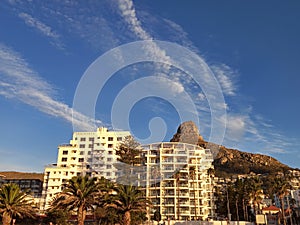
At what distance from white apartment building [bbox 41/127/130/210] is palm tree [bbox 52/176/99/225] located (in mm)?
35367

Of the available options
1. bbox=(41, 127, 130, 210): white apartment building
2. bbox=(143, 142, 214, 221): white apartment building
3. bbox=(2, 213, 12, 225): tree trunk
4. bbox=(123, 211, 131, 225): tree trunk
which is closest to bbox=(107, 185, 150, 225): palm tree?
bbox=(123, 211, 131, 225): tree trunk

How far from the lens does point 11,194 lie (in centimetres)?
3155

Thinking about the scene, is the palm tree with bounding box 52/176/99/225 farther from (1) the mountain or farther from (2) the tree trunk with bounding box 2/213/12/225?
(1) the mountain

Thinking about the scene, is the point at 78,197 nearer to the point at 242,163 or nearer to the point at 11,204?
the point at 11,204

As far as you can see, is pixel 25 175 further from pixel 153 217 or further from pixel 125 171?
pixel 153 217

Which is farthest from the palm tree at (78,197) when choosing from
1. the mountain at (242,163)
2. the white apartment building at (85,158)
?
the mountain at (242,163)

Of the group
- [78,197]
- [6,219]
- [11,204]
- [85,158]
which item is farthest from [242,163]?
[6,219]

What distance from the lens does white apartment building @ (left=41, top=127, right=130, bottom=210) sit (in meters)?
66.0

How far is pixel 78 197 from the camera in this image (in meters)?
30.0

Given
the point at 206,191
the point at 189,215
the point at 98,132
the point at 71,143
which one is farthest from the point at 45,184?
the point at 206,191

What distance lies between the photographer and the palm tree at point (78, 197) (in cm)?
2964

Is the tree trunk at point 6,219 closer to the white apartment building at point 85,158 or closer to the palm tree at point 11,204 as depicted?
the palm tree at point 11,204

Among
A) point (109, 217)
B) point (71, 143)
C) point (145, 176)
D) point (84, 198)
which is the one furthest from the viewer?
point (71, 143)

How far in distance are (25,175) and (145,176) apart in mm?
59639
